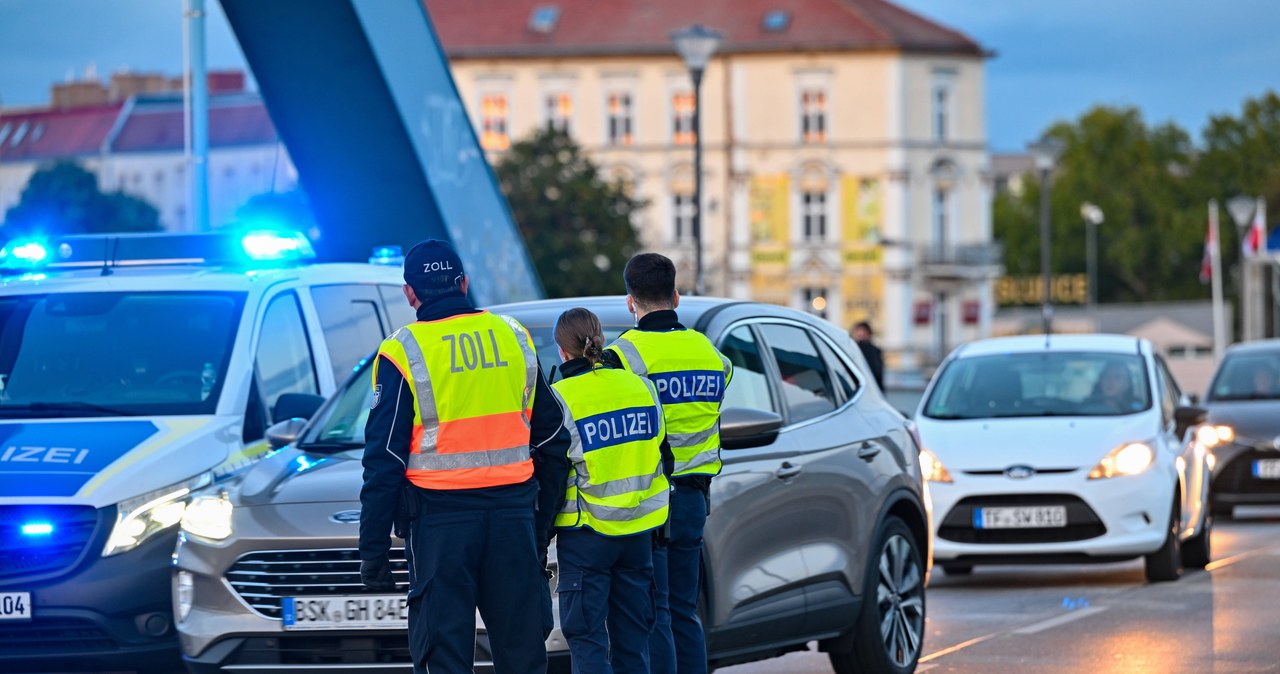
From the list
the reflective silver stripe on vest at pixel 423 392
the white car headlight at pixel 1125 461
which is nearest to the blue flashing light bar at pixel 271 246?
the reflective silver stripe on vest at pixel 423 392

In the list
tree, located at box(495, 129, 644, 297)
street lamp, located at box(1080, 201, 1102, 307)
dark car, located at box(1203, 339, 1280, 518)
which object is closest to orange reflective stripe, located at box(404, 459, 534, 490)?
dark car, located at box(1203, 339, 1280, 518)

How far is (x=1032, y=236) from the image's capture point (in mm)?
123188

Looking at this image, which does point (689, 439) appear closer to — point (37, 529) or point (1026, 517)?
point (37, 529)

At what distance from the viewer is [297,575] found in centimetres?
795

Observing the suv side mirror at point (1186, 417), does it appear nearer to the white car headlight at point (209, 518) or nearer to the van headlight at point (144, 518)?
the van headlight at point (144, 518)

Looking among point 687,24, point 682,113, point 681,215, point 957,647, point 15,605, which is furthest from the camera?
point 681,215

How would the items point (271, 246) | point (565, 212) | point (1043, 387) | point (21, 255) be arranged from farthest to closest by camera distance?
point (565, 212)
point (1043, 387)
point (21, 255)
point (271, 246)

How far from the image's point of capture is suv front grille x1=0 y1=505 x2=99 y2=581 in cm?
899

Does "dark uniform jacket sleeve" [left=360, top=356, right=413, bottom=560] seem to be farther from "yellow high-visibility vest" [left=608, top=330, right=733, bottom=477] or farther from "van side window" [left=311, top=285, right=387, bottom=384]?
"van side window" [left=311, top=285, right=387, bottom=384]

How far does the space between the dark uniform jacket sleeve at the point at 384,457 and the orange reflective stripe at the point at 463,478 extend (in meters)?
0.06

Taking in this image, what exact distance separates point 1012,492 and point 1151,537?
923 millimetres

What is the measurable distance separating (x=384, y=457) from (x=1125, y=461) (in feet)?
28.2

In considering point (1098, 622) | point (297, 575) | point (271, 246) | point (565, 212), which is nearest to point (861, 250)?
point (565, 212)

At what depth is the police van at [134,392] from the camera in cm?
899
